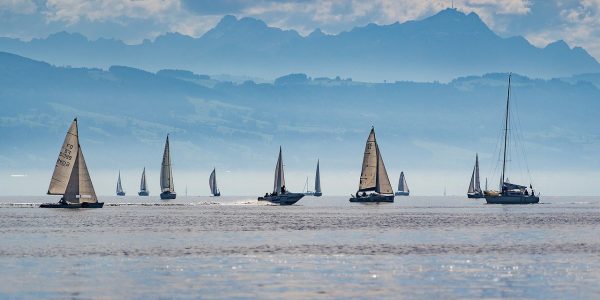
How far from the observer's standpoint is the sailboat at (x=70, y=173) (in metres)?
152

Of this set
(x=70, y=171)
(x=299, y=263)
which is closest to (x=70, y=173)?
(x=70, y=171)

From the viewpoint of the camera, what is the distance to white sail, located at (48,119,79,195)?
502 feet

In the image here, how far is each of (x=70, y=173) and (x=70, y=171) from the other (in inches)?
11.1

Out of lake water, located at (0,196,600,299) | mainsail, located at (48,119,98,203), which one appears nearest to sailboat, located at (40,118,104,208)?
mainsail, located at (48,119,98,203)

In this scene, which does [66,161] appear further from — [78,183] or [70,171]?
[78,183]

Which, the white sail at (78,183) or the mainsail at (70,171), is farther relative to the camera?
the mainsail at (70,171)

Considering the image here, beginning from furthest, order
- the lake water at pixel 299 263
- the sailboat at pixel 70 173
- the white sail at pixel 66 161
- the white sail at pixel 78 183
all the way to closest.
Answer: the white sail at pixel 66 161
the sailboat at pixel 70 173
the white sail at pixel 78 183
the lake water at pixel 299 263

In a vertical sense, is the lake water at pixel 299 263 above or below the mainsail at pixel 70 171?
below

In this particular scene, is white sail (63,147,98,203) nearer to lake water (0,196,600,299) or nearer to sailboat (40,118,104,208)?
sailboat (40,118,104,208)

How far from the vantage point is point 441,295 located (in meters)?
55.8

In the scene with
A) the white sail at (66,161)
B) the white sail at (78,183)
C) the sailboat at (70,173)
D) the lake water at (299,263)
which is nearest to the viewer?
the lake water at (299,263)

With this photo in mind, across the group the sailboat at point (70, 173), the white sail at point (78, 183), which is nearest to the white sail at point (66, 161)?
the sailboat at point (70, 173)

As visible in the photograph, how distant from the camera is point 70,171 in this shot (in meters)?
154

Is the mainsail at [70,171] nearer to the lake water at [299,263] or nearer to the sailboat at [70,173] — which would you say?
the sailboat at [70,173]
